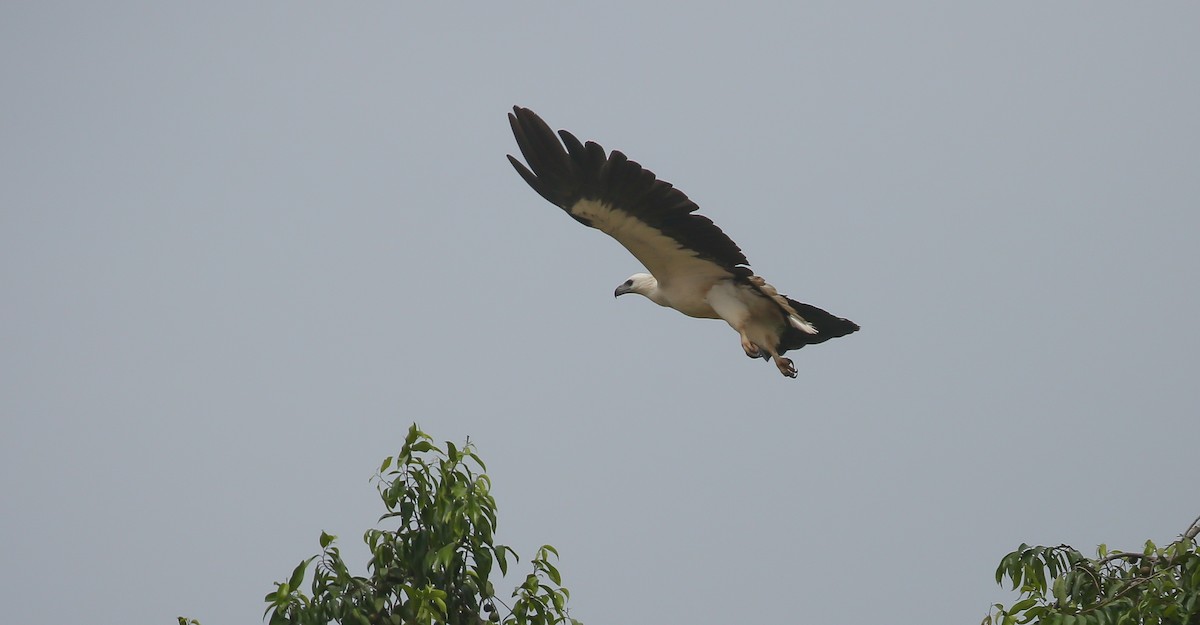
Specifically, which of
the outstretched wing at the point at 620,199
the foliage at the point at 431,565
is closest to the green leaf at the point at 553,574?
the foliage at the point at 431,565

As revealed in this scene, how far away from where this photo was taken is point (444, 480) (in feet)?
17.6

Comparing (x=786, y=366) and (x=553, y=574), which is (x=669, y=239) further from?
(x=553, y=574)

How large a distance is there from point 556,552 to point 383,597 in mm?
713

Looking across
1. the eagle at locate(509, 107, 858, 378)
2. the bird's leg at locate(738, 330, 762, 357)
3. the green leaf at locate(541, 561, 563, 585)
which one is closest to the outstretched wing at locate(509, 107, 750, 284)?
the eagle at locate(509, 107, 858, 378)

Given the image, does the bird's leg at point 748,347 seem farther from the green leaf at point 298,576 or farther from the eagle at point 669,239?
the green leaf at point 298,576

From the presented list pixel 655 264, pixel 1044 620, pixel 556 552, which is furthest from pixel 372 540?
pixel 655 264

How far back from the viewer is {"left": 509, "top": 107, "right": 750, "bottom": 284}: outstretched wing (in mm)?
7852

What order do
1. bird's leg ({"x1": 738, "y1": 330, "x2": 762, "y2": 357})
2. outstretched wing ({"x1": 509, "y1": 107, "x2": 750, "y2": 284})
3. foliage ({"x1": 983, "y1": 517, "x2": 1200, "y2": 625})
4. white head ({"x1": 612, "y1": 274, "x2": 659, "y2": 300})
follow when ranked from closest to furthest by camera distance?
foliage ({"x1": 983, "y1": 517, "x2": 1200, "y2": 625}) → outstretched wing ({"x1": 509, "y1": 107, "x2": 750, "y2": 284}) → bird's leg ({"x1": 738, "y1": 330, "x2": 762, "y2": 357}) → white head ({"x1": 612, "y1": 274, "x2": 659, "y2": 300})

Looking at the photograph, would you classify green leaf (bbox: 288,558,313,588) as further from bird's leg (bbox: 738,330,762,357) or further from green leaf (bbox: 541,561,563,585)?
bird's leg (bbox: 738,330,762,357)

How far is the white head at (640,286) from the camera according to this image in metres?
8.98

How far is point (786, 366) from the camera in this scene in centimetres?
848

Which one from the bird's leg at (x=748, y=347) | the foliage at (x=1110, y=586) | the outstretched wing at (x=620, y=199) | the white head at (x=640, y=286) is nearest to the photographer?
the foliage at (x=1110, y=586)

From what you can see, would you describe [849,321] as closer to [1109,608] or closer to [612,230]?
[612,230]

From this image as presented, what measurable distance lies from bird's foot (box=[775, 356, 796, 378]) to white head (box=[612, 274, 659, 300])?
0.93 metres
